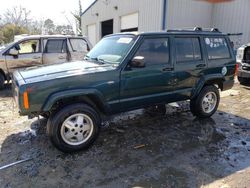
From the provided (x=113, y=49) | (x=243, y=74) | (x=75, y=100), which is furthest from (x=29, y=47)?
(x=243, y=74)

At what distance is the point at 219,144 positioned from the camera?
4363 mm

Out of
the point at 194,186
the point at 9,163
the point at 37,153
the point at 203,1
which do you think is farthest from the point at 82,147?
the point at 203,1

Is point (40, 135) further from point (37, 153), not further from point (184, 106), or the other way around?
point (184, 106)

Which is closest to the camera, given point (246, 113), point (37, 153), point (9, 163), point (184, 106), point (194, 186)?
point (194, 186)

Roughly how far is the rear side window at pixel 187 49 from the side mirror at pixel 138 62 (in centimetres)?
106

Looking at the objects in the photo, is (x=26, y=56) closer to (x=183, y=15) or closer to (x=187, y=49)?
(x=187, y=49)

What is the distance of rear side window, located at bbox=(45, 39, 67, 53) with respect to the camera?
870cm

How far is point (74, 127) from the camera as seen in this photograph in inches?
153

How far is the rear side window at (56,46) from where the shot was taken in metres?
8.70

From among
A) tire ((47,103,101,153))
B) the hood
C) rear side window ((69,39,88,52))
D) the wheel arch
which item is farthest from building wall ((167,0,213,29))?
tire ((47,103,101,153))

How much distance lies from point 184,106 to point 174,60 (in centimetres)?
222

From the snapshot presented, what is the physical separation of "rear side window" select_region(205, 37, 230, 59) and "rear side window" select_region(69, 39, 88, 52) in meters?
5.26

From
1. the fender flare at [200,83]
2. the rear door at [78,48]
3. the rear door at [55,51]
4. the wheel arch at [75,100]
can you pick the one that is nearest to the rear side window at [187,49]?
the fender flare at [200,83]

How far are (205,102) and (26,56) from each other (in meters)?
6.18
